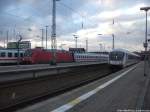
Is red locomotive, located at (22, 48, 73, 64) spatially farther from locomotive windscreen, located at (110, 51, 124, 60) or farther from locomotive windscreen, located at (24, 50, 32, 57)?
locomotive windscreen, located at (110, 51, 124, 60)

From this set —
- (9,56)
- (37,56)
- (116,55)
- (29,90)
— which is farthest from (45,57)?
(29,90)

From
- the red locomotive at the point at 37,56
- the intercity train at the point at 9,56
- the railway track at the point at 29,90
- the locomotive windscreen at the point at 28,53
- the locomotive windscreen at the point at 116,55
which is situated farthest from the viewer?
the red locomotive at the point at 37,56

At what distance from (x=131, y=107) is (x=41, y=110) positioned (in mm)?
3243

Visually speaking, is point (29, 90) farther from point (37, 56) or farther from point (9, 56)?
point (37, 56)

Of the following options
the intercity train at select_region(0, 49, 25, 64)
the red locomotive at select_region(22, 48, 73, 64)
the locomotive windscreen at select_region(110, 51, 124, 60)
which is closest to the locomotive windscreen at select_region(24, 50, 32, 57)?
the red locomotive at select_region(22, 48, 73, 64)

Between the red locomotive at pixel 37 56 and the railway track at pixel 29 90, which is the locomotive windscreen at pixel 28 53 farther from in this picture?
the railway track at pixel 29 90

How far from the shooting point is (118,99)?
14852 millimetres

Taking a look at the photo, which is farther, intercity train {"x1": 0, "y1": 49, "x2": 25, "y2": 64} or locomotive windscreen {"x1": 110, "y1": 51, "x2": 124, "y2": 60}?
intercity train {"x1": 0, "y1": 49, "x2": 25, "y2": 64}

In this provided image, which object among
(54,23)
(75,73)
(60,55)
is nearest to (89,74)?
(75,73)

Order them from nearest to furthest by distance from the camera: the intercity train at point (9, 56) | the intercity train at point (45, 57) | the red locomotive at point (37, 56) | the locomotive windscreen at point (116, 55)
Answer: the locomotive windscreen at point (116, 55) → the intercity train at point (9, 56) → the red locomotive at point (37, 56) → the intercity train at point (45, 57)

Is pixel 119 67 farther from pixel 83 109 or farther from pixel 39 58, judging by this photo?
pixel 83 109

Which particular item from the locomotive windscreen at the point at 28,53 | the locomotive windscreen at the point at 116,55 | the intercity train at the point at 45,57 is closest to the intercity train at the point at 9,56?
the intercity train at the point at 45,57

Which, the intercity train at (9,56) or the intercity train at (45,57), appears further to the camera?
the intercity train at (45,57)

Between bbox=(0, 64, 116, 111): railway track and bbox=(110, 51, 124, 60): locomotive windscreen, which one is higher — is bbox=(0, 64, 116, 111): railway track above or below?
below
